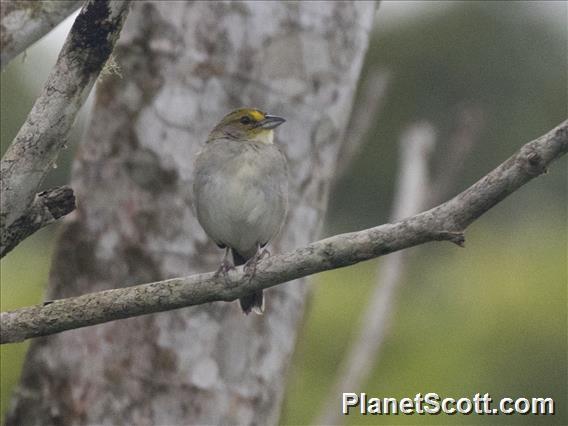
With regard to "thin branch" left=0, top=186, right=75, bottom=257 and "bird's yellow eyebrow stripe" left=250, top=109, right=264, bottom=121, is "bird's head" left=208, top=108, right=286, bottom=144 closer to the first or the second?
"bird's yellow eyebrow stripe" left=250, top=109, right=264, bottom=121

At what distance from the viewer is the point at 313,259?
3557 mm

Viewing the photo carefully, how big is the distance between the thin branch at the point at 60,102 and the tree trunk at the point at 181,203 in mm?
1389

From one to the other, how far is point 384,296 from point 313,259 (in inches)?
92.5

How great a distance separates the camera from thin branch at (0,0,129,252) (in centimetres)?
356

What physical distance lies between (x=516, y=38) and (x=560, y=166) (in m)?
7.24

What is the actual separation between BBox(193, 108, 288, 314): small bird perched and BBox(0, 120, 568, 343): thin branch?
1.35 meters

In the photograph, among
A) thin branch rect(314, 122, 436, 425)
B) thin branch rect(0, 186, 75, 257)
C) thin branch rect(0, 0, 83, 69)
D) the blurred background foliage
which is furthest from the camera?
the blurred background foliage

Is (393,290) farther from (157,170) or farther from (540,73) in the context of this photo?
(540,73)

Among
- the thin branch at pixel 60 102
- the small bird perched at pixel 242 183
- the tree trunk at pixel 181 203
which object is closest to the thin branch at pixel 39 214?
the thin branch at pixel 60 102

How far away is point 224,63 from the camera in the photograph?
5.17 metres

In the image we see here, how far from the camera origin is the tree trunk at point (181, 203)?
501cm

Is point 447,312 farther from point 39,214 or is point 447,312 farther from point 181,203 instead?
point 39,214

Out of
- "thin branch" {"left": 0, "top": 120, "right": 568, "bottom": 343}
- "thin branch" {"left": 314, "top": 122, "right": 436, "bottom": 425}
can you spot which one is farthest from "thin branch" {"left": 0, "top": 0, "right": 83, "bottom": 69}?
"thin branch" {"left": 314, "top": 122, "right": 436, "bottom": 425}

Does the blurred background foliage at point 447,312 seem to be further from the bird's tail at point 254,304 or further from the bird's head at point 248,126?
the bird's head at point 248,126
